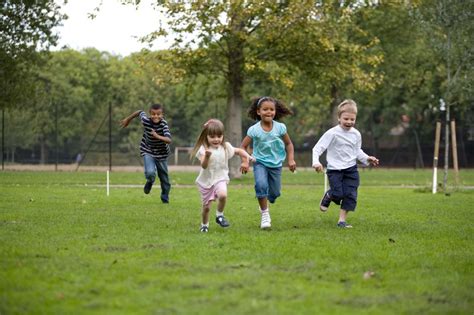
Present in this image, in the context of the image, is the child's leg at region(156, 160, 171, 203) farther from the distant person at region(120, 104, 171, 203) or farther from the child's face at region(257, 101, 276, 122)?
the child's face at region(257, 101, 276, 122)

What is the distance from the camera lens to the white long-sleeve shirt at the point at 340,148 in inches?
422

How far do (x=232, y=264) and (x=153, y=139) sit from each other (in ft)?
25.2

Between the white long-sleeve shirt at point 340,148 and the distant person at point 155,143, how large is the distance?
402 centimetres

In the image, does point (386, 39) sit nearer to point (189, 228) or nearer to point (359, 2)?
point (359, 2)

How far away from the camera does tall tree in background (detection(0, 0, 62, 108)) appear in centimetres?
3173

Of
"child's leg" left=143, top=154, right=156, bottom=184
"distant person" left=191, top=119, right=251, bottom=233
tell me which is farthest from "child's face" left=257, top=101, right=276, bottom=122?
"child's leg" left=143, top=154, right=156, bottom=184

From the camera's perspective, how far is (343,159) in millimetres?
10750

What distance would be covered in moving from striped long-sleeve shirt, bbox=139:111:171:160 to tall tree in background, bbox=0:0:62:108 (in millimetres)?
19195

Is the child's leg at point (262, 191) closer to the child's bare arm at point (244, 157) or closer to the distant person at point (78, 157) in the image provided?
the child's bare arm at point (244, 157)

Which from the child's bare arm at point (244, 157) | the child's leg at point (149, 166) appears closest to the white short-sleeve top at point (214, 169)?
the child's bare arm at point (244, 157)

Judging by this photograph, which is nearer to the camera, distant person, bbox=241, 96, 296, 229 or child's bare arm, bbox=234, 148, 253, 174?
child's bare arm, bbox=234, 148, 253, 174

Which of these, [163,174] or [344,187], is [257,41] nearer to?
[163,174]

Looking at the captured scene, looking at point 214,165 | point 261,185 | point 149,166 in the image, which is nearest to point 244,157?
point 214,165

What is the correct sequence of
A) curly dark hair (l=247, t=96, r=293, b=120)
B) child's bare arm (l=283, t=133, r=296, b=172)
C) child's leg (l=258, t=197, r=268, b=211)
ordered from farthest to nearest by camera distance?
curly dark hair (l=247, t=96, r=293, b=120) < child's bare arm (l=283, t=133, r=296, b=172) < child's leg (l=258, t=197, r=268, b=211)
